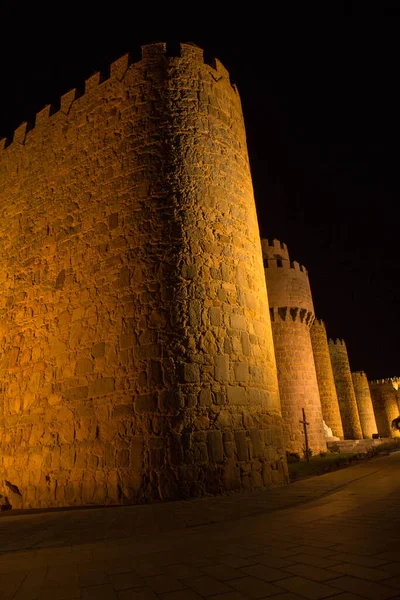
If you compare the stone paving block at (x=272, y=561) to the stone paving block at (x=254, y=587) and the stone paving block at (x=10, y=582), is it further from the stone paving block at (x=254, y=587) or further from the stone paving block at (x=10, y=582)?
the stone paving block at (x=10, y=582)

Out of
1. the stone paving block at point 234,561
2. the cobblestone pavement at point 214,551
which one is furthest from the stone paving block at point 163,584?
the stone paving block at point 234,561

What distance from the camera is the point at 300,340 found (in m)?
17.3

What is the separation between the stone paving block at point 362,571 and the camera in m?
1.85

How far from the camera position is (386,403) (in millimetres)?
38438

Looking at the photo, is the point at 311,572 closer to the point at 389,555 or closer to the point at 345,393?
the point at 389,555

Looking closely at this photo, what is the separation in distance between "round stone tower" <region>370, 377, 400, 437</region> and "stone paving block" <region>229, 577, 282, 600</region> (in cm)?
4064

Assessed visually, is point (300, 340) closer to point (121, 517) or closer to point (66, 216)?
point (66, 216)

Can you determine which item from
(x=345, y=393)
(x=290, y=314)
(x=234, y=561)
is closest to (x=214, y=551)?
(x=234, y=561)

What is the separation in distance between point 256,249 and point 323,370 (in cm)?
1712

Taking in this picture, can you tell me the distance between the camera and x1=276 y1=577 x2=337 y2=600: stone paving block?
5.61 ft

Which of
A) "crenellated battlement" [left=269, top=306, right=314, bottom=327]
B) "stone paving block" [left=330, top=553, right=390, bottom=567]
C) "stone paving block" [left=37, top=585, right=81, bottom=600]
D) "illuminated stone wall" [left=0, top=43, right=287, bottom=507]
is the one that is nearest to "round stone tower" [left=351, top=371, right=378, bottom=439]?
"crenellated battlement" [left=269, top=306, right=314, bottom=327]

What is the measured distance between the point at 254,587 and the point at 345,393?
28808mm

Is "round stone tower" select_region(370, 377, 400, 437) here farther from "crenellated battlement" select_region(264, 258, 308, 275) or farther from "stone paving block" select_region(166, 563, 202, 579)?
"stone paving block" select_region(166, 563, 202, 579)

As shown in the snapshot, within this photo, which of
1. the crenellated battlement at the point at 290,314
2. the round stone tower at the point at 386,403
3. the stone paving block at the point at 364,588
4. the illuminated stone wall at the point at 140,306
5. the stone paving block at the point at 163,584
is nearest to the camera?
the stone paving block at the point at 364,588
